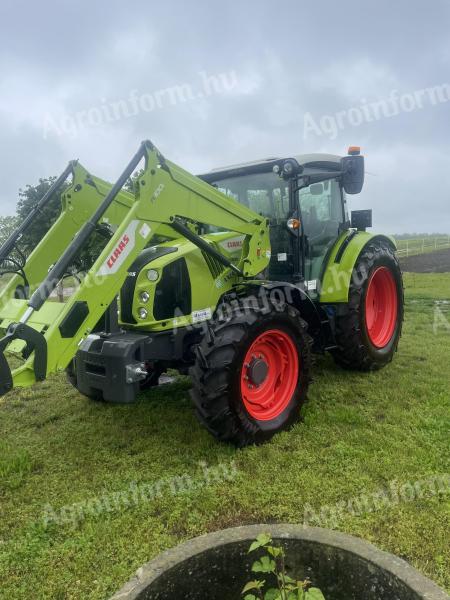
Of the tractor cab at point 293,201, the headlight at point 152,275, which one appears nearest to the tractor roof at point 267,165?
the tractor cab at point 293,201

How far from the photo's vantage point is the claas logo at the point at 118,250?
3361 mm

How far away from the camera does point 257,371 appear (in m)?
3.84

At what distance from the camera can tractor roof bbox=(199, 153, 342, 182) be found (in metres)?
4.76

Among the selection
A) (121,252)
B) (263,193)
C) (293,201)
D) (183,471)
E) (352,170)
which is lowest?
(183,471)

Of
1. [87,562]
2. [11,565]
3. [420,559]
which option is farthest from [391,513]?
[11,565]

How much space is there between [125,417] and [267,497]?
1898mm

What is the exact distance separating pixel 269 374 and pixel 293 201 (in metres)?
1.81

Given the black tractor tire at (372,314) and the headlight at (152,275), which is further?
the black tractor tire at (372,314)

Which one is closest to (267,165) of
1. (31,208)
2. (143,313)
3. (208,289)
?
(208,289)

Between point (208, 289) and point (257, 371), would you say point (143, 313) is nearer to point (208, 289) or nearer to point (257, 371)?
point (208, 289)

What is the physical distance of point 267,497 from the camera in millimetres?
2969

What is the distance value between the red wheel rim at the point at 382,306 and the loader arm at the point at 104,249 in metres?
1.99

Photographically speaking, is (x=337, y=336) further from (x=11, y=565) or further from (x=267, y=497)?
(x=11, y=565)

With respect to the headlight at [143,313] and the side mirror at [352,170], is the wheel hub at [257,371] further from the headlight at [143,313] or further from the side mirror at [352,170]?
the side mirror at [352,170]
